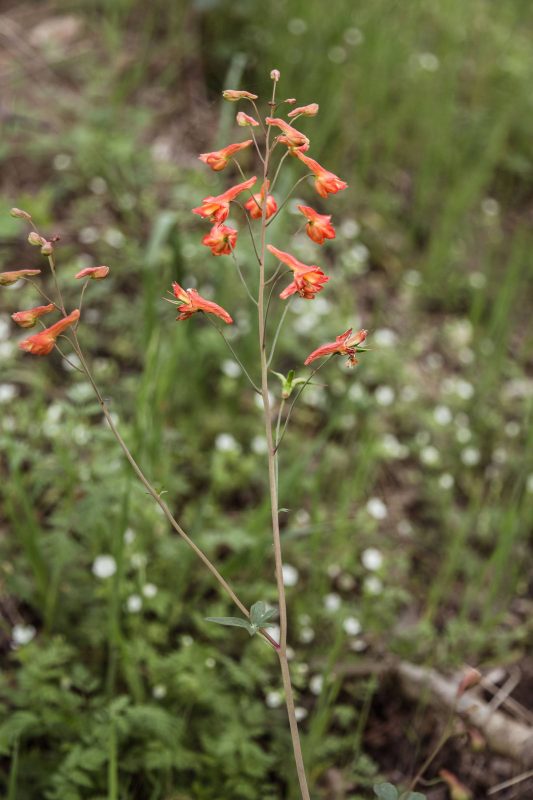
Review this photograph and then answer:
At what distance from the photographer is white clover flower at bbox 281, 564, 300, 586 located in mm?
2121

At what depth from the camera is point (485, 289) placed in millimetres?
3316

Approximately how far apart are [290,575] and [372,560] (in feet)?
0.98

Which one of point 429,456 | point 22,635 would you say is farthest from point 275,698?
point 429,456

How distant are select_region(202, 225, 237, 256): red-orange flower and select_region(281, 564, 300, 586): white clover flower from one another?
1149 millimetres

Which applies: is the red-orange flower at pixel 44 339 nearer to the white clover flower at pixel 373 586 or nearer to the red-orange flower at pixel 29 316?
the red-orange flower at pixel 29 316

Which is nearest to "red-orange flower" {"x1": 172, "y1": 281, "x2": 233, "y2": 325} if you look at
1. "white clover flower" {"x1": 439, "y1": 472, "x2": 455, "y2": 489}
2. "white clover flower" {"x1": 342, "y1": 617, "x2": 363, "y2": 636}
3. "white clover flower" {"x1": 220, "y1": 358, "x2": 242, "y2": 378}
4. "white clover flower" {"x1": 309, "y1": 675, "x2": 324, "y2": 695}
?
"white clover flower" {"x1": 309, "y1": 675, "x2": 324, "y2": 695}

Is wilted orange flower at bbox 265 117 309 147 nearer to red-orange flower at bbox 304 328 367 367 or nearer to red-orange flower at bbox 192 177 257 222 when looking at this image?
red-orange flower at bbox 192 177 257 222

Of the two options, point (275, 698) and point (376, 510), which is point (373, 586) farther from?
point (275, 698)

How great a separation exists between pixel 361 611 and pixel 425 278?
173 centimetres

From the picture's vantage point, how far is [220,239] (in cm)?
120

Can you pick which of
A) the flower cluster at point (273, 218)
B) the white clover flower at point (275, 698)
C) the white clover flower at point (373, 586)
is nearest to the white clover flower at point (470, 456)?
the white clover flower at point (373, 586)

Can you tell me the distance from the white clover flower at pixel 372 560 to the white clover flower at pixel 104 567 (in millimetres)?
789

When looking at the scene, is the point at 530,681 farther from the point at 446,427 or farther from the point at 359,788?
the point at 446,427

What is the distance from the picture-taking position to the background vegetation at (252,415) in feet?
5.91
